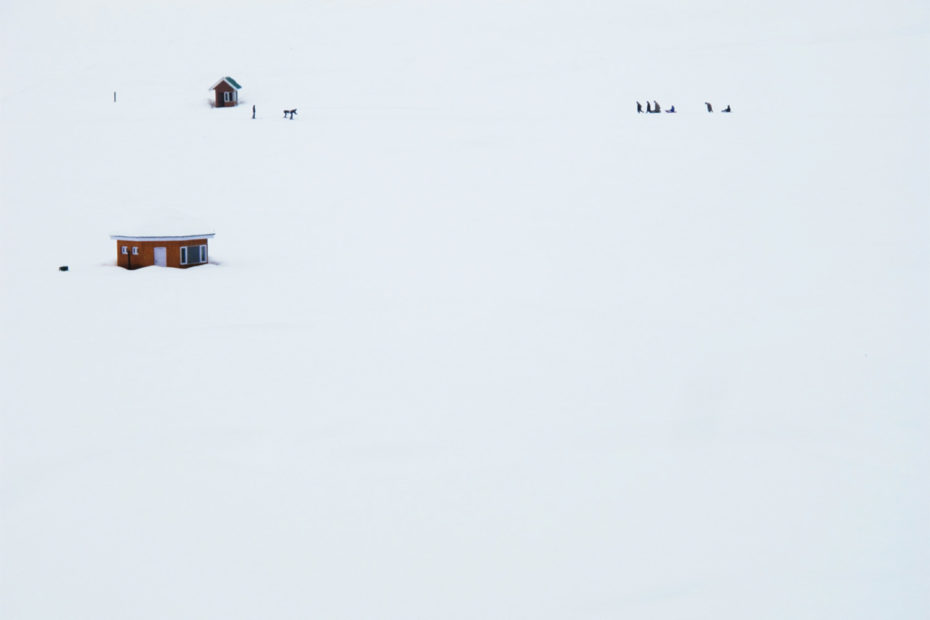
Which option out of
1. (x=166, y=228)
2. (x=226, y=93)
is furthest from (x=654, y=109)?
(x=166, y=228)

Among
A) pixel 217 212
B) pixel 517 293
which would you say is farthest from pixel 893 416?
pixel 217 212

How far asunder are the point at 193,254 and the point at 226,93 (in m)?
26.1

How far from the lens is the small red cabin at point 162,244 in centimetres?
2141

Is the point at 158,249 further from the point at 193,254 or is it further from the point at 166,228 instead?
the point at 193,254

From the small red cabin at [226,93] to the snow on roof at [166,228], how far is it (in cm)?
2493

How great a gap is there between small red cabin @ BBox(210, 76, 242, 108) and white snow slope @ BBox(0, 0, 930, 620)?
→ 5.63 metres

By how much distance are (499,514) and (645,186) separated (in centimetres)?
2137

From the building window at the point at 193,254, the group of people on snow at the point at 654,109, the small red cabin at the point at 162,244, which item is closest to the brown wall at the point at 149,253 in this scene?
the small red cabin at the point at 162,244

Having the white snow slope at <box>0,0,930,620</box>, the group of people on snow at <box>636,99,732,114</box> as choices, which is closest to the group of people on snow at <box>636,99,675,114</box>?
the group of people on snow at <box>636,99,732,114</box>

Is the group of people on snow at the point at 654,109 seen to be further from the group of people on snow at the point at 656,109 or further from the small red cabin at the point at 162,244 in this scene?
the small red cabin at the point at 162,244

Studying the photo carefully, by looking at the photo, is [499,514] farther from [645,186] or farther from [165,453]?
[645,186]

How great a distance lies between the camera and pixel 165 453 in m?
10.4

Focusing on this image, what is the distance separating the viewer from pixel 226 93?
45.3m

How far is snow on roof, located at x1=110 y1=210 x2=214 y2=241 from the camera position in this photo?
21.4 m
